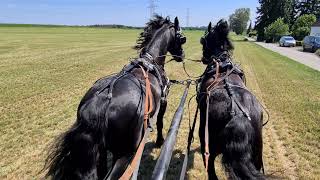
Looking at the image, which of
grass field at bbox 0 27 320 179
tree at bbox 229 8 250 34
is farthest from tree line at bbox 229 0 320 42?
grass field at bbox 0 27 320 179

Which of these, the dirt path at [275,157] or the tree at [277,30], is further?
the tree at [277,30]

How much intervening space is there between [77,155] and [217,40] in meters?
3.37

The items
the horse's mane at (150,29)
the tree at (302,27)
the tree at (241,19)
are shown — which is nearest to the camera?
the horse's mane at (150,29)

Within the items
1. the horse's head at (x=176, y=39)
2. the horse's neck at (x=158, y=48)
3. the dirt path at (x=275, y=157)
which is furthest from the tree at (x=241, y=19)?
the horse's neck at (x=158, y=48)

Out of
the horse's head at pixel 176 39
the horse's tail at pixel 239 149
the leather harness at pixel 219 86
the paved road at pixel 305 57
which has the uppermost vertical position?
the horse's head at pixel 176 39

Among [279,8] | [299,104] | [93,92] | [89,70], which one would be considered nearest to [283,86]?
[299,104]

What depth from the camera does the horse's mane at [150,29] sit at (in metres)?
6.74

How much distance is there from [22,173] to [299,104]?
8.85 metres

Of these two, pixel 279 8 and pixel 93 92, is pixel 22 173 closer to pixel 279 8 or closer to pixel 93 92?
pixel 93 92

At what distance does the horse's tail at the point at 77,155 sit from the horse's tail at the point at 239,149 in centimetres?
153

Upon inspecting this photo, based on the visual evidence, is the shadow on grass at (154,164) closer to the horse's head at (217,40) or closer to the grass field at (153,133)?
the grass field at (153,133)

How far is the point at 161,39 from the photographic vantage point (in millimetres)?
6613

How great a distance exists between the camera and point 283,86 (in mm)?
15133

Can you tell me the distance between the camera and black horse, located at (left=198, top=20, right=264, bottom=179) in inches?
165
